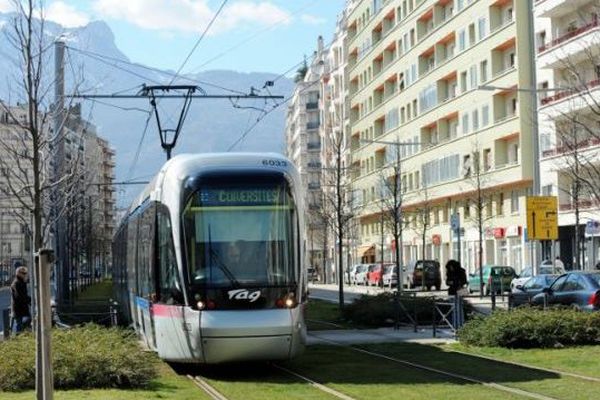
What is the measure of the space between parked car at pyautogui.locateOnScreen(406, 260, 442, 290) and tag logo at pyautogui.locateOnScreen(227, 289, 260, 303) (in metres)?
44.0

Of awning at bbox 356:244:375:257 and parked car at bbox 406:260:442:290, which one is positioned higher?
awning at bbox 356:244:375:257

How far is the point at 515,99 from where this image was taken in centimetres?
A: 6097

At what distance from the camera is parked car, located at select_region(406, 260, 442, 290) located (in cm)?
5956

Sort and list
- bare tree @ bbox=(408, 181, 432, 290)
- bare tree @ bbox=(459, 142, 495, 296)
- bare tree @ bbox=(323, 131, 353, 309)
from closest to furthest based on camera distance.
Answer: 1. bare tree @ bbox=(323, 131, 353, 309)
2. bare tree @ bbox=(459, 142, 495, 296)
3. bare tree @ bbox=(408, 181, 432, 290)

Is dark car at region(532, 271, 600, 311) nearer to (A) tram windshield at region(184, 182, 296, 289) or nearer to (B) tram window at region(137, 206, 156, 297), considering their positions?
(A) tram windshield at region(184, 182, 296, 289)

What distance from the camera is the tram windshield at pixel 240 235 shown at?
49.9 ft

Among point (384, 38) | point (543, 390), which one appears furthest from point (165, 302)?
point (384, 38)

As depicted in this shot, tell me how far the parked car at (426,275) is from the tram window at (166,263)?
43.3 meters

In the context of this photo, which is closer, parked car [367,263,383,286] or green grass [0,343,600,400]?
green grass [0,343,600,400]

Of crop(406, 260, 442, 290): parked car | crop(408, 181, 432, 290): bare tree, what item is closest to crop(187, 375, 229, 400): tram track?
crop(406, 260, 442, 290): parked car

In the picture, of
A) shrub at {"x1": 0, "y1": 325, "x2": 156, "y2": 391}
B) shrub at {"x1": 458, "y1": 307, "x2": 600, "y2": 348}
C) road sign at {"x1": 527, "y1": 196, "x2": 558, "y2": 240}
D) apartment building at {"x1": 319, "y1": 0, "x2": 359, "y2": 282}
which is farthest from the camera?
apartment building at {"x1": 319, "y1": 0, "x2": 359, "y2": 282}

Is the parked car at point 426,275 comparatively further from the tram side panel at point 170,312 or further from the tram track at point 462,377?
the tram side panel at point 170,312

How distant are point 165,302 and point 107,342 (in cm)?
143

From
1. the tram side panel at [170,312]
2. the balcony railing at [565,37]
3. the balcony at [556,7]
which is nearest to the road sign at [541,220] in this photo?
the balcony railing at [565,37]
